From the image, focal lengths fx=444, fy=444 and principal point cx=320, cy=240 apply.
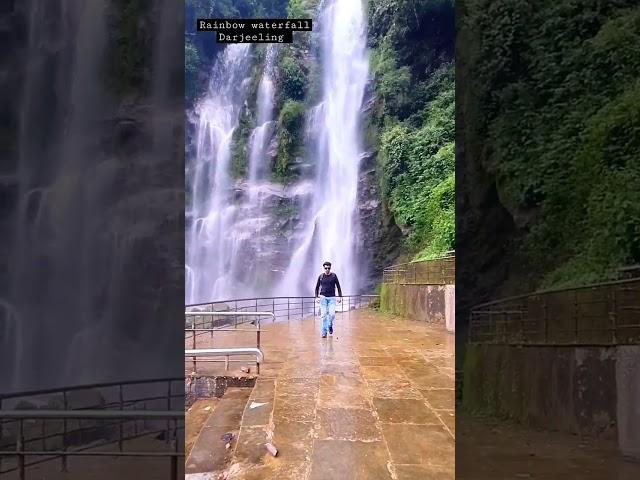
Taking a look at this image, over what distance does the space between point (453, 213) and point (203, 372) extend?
1561 millimetres

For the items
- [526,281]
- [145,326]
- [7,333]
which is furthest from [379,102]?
[7,333]

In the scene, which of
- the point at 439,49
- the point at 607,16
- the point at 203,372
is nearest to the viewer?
the point at 439,49

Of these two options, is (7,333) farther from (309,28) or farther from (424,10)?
(424,10)

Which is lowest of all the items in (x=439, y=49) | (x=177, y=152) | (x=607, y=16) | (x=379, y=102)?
(x=177, y=152)

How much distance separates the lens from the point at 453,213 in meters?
2.24

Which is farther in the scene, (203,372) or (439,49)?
(203,372)

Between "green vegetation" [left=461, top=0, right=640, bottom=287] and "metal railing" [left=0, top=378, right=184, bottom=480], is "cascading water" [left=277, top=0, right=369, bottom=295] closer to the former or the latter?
"green vegetation" [left=461, top=0, right=640, bottom=287]

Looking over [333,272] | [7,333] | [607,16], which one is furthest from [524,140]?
[7,333]

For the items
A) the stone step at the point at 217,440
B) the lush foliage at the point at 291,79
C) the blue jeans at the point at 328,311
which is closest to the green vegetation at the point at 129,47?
the lush foliage at the point at 291,79

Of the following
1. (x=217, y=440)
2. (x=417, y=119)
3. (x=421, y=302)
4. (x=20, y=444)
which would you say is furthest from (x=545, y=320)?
(x=20, y=444)

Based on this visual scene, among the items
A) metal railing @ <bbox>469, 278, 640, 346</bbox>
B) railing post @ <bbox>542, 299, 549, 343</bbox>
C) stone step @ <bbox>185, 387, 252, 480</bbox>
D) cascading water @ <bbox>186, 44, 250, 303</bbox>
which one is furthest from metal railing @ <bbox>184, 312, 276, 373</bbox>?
railing post @ <bbox>542, 299, 549, 343</bbox>

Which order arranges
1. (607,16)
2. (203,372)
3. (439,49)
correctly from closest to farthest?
(439,49) → (203,372) → (607,16)

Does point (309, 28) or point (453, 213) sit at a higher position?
point (309, 28)

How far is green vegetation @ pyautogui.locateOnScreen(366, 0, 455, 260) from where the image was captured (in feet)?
7.18
